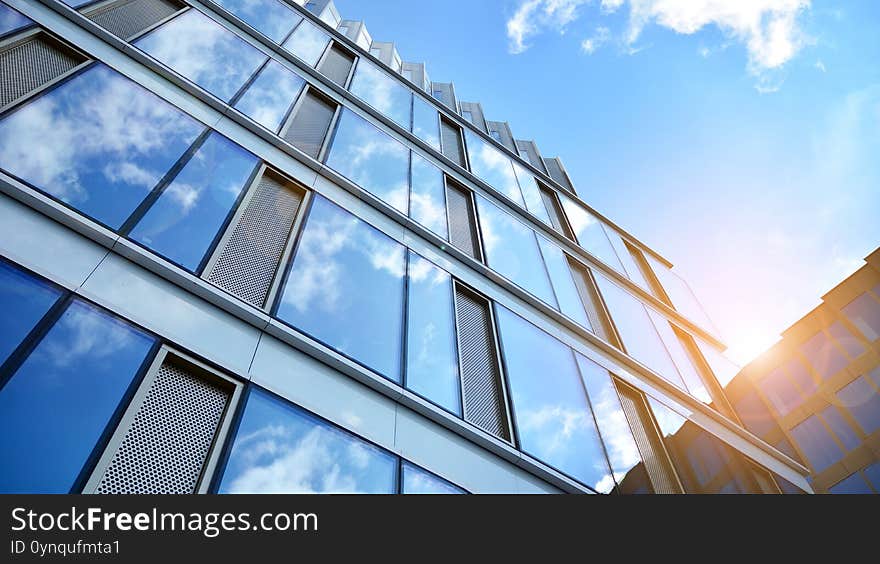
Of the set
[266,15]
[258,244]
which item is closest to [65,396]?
[258,244]

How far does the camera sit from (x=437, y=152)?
1579 centimetres

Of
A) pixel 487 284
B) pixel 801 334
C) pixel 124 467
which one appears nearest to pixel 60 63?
pixel 124 467

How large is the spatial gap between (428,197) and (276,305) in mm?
6900

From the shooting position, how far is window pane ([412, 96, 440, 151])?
54.8ft

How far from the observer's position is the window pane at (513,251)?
13.4 meters

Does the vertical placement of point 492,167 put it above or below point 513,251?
above

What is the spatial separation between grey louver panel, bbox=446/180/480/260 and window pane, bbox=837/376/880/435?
22116 mm

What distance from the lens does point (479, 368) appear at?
9.87 m

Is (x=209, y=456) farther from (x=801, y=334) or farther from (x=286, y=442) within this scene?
(x=801, y=334)

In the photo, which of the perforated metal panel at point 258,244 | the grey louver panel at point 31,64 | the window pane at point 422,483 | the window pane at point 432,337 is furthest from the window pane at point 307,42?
the window pane at point 422,483

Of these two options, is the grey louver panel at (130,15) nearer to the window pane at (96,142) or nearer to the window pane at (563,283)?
the window pane at (96,142)

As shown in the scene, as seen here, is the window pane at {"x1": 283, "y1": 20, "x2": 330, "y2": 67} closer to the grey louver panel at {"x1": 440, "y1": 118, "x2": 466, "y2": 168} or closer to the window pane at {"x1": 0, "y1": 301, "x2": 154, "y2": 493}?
the grey louver panel at {"x1": 440, "y1": 118, "x2": 466, "y2": 168}

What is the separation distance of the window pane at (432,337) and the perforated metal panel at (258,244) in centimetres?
248

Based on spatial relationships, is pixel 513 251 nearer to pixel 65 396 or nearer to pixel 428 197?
pixel 428 197
